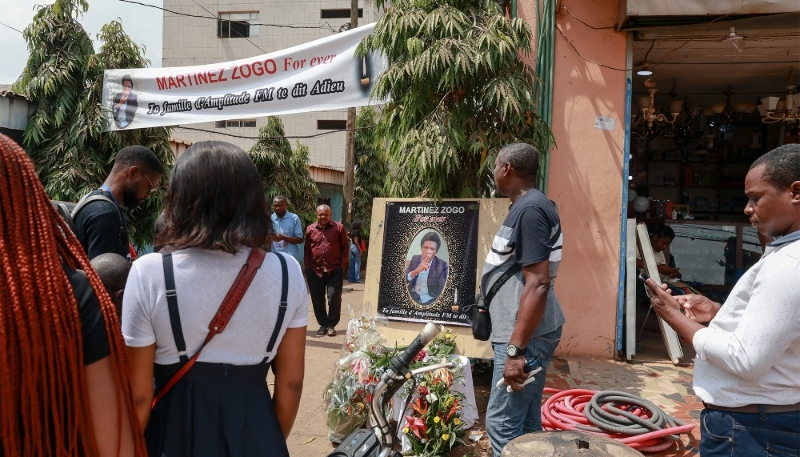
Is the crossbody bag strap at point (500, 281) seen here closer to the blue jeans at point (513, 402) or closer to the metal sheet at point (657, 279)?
the blue jeans at point (513, 402)

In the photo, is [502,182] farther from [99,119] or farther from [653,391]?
[99,119]

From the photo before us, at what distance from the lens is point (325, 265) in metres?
7.23

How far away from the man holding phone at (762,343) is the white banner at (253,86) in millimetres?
3875

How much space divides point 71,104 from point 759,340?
8459 millimetres

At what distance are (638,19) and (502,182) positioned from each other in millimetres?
3202

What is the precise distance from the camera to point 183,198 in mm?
1538

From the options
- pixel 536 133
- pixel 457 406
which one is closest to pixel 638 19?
pixel 536 133

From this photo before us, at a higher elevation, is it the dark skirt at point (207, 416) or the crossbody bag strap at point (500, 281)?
the crossbody bag strap at point (500, 281)

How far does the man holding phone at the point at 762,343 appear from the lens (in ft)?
5.33

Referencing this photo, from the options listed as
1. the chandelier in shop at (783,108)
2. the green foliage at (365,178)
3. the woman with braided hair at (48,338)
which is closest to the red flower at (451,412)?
the woman with braided hair at (48,338)

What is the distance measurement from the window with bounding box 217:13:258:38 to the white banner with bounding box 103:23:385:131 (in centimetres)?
1590

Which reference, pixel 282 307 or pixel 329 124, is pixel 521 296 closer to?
pixel 282 307

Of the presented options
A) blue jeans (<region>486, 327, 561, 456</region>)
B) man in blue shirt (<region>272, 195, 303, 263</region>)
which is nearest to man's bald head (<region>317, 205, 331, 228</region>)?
man in blue shirt (<region>272, 195, 303, 263</region>)

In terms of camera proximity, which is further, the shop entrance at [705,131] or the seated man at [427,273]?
the shop entrance at [705,131]
